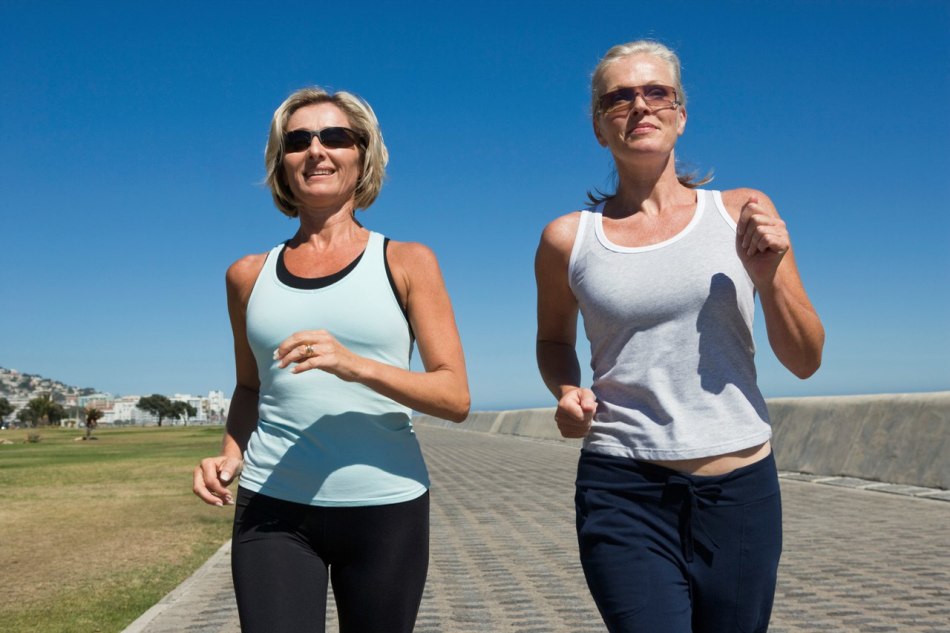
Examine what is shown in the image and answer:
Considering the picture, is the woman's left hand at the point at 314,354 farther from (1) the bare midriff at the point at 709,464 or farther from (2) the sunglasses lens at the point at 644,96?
(2) the sunglasses lens at the point at 644,96

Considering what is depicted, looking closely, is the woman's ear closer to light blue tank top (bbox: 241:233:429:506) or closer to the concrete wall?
light blue tank top (bbox: 241:233:429:506)

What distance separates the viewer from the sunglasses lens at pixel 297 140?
3293 millimetres

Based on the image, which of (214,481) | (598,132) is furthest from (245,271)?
(598,132)

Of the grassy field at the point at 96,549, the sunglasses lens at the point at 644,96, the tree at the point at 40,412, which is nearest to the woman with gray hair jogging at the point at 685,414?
the sunglasses lens at the point at 644,96

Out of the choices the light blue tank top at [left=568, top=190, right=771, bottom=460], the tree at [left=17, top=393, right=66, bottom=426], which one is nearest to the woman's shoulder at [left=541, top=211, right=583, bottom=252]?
the light blue tank top at [left=568, top=190, right=771, bottom=460]

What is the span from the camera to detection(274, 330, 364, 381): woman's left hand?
2.62 meters

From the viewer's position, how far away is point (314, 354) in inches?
104

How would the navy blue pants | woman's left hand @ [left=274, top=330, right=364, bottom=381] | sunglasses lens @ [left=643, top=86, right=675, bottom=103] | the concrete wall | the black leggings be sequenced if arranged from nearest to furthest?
1. woman's left hand @ [left=274, top=330, right=364, bottom=381]
2. the navy blue pants
3. the black leggings
4. sunglasses lens @ [left=643, top=86, right=675, bottom=103]
5. the concrete wall

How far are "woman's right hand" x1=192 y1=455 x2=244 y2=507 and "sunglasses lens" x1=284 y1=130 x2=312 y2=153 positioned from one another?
95 centimetres

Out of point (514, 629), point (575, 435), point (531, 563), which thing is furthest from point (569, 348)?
point (531, 563)

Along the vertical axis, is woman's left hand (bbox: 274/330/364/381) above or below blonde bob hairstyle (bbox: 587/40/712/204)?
below

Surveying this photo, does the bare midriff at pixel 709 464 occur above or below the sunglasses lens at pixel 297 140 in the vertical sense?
below

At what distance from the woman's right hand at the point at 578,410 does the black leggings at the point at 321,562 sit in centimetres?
47

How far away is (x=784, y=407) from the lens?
16.8 metres
